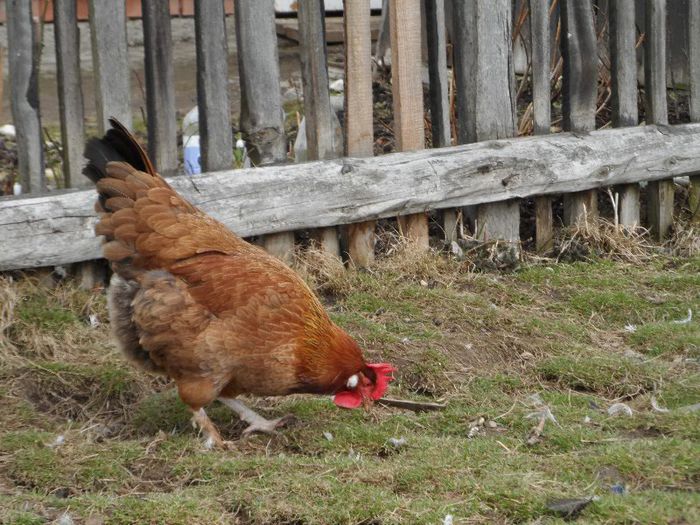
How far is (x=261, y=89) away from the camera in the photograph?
5.84 m

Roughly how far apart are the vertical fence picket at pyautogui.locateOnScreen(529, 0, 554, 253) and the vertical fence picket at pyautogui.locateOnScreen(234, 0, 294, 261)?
1814 mm

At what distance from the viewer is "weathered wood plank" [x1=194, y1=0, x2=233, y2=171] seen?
5605 millimetres

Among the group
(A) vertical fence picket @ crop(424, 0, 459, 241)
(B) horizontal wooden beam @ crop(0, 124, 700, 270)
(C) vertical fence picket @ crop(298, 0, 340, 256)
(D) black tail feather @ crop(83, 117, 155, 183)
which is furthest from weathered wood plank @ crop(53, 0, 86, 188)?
(A) vertical fence picket @ crop(424, 0, 459, 241)

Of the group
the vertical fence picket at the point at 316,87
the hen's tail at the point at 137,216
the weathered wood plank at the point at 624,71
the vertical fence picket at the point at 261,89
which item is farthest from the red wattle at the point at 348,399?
the weathered wood plank at the point at 624,71

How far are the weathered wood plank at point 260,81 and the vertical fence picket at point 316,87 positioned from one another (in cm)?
20

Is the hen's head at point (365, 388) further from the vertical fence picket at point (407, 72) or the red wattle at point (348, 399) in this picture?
the vertical fence picket at point (407, 72)

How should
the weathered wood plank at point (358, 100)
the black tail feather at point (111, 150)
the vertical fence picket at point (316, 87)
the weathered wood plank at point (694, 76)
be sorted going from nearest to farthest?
the black tail feather at point (111, 150), the vertical fence picket at point (316, 87), the weathered wood plank at point (358, 100), the weathered wood plank at point (694, 76)

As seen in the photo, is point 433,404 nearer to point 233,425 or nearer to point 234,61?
point 233,425

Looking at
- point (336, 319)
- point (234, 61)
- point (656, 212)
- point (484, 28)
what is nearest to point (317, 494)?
point (336, 319)

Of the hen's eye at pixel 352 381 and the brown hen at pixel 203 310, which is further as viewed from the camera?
the hen's eye at pixel 352 381

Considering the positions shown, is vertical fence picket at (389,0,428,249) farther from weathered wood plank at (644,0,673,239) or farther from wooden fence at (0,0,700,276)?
weathered wood plank at (644,0,673,239)

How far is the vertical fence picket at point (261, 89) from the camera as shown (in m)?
5.74

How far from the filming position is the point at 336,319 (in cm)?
554

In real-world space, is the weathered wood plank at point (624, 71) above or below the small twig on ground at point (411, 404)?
above
